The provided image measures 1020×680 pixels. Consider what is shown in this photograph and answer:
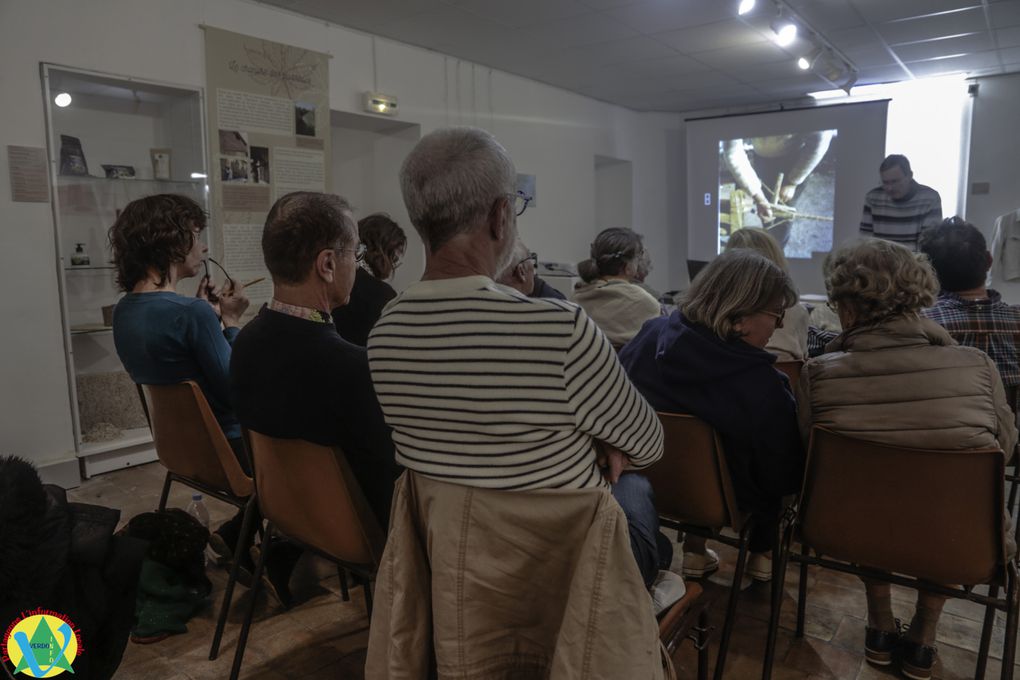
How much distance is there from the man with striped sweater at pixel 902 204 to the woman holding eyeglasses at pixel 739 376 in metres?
3.57

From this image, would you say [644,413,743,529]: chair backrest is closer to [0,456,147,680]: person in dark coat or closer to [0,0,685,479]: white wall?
[0,456,147,680]: person in dark coat

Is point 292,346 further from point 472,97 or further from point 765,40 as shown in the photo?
point 765,40

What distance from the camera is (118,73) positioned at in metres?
3.68

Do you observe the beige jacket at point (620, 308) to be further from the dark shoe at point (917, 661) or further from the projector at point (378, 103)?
the projector at point (378, 103)

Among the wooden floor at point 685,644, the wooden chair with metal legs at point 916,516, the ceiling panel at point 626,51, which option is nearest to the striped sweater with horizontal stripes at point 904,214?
the ceiling panel at point 626,51

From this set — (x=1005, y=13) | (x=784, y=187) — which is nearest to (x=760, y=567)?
(x=1005, y=13)

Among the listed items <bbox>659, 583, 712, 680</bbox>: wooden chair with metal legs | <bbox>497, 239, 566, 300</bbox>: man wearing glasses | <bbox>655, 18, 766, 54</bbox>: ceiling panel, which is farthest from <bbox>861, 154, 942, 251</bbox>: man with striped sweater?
<bbox>659, 583, 712, 680</bbox>: wooden chair with metal legs

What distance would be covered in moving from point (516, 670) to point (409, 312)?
24.7 inches

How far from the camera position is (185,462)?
7.20ft

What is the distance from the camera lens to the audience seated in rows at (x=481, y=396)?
3.37ft

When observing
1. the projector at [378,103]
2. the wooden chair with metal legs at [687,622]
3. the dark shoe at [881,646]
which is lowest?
the dark shoe at [881,646]

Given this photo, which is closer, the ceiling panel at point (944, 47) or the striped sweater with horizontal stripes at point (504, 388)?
the striped sweater with horizontal stripes at point (504, 388)

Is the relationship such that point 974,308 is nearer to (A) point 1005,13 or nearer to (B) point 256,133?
(A) point 1005,13

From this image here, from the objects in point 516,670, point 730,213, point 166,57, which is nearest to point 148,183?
point 166,57
